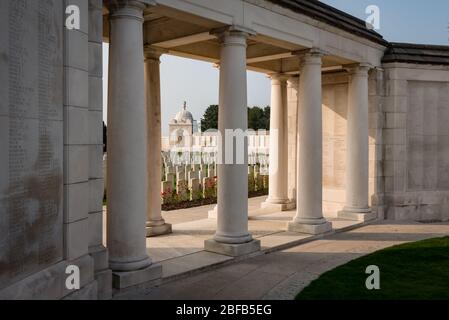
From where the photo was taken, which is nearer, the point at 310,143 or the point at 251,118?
the point at 310,143

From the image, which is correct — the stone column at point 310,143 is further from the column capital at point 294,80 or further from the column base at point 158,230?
the column capital at point 294,80

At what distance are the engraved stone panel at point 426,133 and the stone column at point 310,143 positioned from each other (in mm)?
7644

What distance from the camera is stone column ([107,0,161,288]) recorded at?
37.0 ft

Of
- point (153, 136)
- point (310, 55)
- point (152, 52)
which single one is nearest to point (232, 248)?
point (153, 136)

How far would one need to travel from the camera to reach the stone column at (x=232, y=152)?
1456 cm

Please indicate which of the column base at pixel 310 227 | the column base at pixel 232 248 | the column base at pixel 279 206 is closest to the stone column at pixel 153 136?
the column base at pixel 232 248

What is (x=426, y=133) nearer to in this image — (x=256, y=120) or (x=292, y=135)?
(x=292, y=135)

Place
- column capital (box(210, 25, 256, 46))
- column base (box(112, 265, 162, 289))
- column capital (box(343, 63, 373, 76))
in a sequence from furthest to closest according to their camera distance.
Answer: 1. column capital (box(343, 63, 373, 76))
2. column capital (box(210, 25, 256, 46))
3. column base (box(112, 265, 162, 289))

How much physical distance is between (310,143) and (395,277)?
23.3ft

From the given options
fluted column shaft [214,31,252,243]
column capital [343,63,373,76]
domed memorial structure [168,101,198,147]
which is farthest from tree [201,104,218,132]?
fluted column shaft [214,31,252,243]

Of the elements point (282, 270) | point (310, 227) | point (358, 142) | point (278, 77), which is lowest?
point (282, 270)

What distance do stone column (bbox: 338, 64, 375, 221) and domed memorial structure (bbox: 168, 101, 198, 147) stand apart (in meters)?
65.4

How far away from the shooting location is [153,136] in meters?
17.8

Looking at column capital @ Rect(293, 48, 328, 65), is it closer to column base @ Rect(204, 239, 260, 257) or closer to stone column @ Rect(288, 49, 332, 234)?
stone column @ Rect(288, 49, 332, 234)
